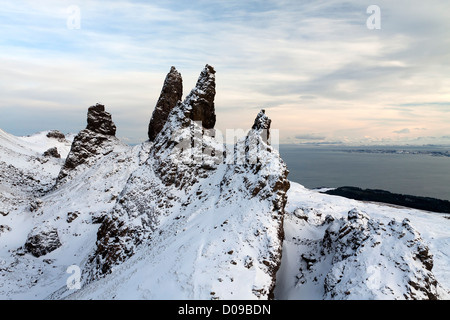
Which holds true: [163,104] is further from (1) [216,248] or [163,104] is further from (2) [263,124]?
(1) [216,248]

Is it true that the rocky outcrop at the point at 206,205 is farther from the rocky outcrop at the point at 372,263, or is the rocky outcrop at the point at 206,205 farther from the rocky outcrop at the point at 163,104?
the rocky outcrop at the point at 163,104

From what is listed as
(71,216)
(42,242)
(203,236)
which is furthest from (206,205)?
(71,216)

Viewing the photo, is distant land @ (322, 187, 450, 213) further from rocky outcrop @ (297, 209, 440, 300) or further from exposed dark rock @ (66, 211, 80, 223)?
exposed dark rock @ (66, 211, 80, 223)

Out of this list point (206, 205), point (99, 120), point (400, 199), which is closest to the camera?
point (206, 205)

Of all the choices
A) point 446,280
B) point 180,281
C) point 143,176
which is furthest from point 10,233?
point 446,280

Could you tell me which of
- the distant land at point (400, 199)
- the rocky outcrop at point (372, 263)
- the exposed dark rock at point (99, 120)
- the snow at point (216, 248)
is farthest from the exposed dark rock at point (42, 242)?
the distant land at point (400, 199)

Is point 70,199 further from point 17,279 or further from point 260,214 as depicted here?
point 260,214
